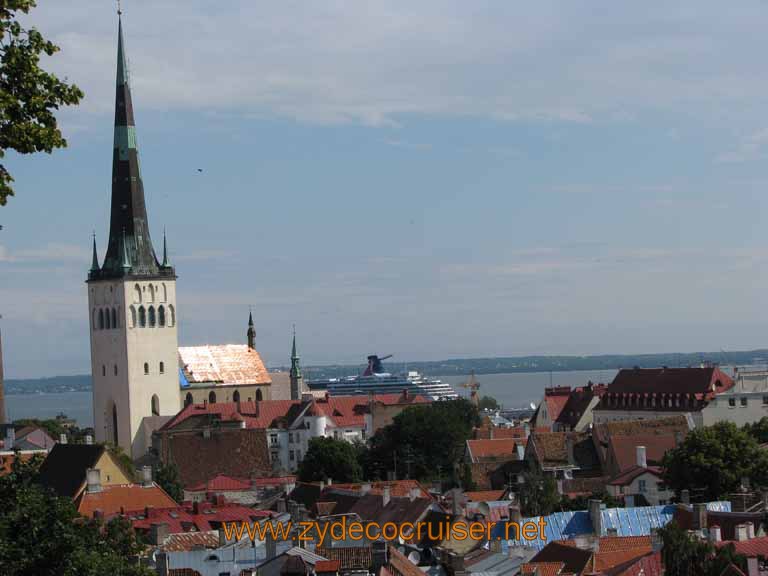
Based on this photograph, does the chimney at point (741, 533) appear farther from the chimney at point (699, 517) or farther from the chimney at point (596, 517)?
the chimney at point (596, 517)

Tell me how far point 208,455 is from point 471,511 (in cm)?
4599

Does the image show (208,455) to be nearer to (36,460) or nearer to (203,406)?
(203,406)

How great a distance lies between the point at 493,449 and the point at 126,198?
41.4 meters

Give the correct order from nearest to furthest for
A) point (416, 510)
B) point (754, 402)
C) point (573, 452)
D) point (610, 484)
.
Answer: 1. point (416, 510)
2. point (610, 484)
3. point (573, 452)
4. point (754, 402)

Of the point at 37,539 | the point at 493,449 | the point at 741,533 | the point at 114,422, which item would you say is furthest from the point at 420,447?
the point at 37,539

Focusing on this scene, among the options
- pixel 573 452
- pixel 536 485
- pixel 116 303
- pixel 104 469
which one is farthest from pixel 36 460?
pixel 116 303

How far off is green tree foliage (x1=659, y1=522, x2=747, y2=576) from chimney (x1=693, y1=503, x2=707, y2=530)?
7798mm

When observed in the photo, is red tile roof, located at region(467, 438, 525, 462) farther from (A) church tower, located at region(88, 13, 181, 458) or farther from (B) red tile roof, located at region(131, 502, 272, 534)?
(A) church tower, located at region(88, 13, 181, 458)

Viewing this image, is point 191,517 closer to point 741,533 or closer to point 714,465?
point 714,465

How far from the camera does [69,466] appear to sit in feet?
204

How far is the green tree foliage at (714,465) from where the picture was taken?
55.0 metres

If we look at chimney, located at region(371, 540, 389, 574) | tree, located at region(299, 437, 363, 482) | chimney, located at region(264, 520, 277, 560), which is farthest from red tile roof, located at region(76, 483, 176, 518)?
tree, located at region(299, 437, 363, 482)

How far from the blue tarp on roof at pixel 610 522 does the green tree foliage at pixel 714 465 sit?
1187cm

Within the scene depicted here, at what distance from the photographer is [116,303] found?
380 feet
